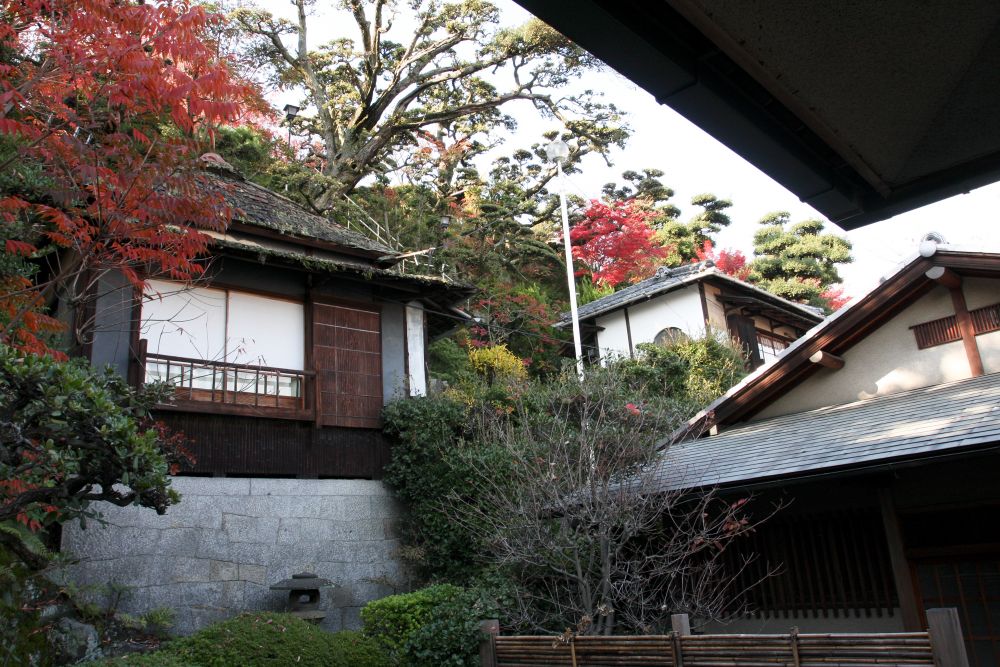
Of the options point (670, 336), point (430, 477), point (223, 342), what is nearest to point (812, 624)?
point (430, 477)

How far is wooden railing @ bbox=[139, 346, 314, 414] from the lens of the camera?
40.6 feet

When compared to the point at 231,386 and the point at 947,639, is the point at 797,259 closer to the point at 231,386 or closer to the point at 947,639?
the point at 231,386

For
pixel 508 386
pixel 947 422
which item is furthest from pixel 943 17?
pixel 508 386

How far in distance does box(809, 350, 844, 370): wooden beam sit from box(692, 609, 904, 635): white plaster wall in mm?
3690

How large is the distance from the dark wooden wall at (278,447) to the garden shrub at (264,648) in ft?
10.7

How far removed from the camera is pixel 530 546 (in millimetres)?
9906

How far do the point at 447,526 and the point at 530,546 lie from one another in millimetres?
3731

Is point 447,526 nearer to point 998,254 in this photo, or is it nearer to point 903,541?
point 903,541

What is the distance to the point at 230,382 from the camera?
1312 centimetres

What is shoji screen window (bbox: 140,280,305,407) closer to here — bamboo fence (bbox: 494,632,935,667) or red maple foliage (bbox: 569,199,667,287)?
bamboo fence (bbox: 494,632,935,667)

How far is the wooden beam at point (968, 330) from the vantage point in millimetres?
10219

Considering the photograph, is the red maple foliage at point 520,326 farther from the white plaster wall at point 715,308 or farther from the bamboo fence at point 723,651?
the bamboo fence at point 723,651

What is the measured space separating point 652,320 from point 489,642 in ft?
54.2

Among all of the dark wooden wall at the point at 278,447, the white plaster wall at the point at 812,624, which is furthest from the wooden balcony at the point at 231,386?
the white plaster wall at the point at 812,624
